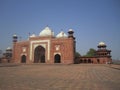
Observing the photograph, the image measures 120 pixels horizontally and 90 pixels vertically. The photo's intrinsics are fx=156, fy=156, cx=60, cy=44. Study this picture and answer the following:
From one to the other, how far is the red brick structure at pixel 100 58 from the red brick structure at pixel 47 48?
273 inches

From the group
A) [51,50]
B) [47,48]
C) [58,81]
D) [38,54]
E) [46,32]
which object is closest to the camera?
[58,81]

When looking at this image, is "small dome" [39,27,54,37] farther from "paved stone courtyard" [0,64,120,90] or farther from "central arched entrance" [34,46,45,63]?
"paved stone courtyard" [0,64,120,90]

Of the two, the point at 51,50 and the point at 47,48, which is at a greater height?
the point at 47,48

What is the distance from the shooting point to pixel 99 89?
520cm

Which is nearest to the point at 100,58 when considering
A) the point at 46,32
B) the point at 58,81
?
the point at 46,32

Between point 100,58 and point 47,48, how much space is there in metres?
13.2

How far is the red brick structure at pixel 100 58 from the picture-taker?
37044mm

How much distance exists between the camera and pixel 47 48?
33.6 metres

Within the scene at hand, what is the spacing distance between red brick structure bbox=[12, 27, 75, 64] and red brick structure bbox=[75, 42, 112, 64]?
6.94m

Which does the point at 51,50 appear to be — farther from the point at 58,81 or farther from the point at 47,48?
the point at 58,81

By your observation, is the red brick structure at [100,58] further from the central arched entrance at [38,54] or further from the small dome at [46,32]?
the small dome at [46,32]

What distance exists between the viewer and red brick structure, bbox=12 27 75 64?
31191mm

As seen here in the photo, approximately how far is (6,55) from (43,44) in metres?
20.2

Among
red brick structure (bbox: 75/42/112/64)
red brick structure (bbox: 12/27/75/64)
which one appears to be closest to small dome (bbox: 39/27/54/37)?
red brick structure (bbox: 12/27/75/64)
